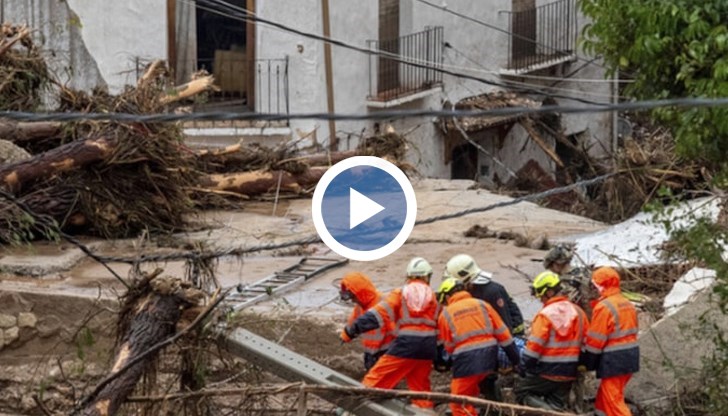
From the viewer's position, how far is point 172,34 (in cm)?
2072

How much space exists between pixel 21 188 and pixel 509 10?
14204 mm

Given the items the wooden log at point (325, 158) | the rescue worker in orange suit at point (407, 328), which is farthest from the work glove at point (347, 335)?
the wooden log at point (325, 158)

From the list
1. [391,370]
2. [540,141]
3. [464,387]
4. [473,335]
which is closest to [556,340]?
[473,335]

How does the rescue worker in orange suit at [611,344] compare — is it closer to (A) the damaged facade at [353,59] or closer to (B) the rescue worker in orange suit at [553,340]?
(B) the rescue worker in orange suit at [553,340]

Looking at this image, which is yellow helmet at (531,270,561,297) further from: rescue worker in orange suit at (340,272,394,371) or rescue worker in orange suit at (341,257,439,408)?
rescue worker in orange suit at (340,272,394,371)

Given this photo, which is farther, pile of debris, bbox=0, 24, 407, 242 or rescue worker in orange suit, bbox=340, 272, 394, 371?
pile of debris, bbox=0, 24, 407, 242

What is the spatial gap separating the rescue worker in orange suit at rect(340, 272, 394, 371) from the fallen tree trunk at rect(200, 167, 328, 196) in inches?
235

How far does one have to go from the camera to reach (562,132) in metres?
26.3

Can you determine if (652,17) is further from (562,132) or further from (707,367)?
(562,132)

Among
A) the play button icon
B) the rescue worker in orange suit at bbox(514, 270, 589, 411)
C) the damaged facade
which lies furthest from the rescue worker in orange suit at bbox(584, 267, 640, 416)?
the damaged facade

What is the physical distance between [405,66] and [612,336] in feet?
45.3

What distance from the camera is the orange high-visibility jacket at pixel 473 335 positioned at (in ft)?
30.7

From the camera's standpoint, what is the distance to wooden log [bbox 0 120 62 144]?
13.9m

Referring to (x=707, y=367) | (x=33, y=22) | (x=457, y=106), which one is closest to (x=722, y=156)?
(x=707, y=367)
